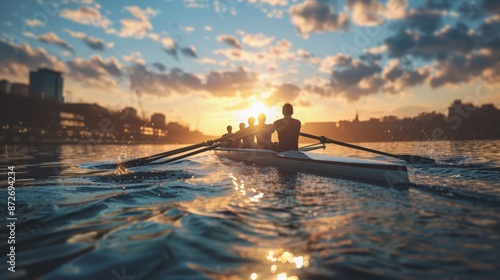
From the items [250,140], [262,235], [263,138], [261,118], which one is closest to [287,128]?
[263,138]

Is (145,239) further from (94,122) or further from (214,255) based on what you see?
(94,122)

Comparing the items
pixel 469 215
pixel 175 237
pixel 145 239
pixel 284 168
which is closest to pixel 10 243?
pixel 145 239

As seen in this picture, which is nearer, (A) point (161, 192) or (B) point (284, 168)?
(A) point (161, 192)

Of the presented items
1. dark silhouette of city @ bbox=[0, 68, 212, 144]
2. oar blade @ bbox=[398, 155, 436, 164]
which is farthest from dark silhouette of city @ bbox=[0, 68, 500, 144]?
oar blade @ bbox=[398, 155, 436, 164]

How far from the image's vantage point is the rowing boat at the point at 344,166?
7590 mm

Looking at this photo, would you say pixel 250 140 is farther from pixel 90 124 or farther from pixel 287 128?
pixel 90 124

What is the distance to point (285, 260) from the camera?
121 inches

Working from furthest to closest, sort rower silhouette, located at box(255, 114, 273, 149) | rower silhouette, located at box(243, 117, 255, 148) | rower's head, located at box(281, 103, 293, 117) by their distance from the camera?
rower silhouette, located at box(243, 117, 255, 148)
rower silhouette, located at box(255, 114, 273, 149)
rower's head, located at box(281, 103, 293, 117)

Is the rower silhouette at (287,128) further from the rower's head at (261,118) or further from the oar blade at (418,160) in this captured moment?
the oar blade at (418,160)

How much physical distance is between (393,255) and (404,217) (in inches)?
65.0

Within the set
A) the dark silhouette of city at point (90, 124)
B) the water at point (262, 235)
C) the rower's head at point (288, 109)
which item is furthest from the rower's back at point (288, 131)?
the dark silhouette of city at point (90, 124)

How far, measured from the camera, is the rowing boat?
7.59 meters

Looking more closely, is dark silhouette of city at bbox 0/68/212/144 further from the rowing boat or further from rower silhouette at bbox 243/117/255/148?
the rowing boat

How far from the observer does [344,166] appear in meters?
8.92
